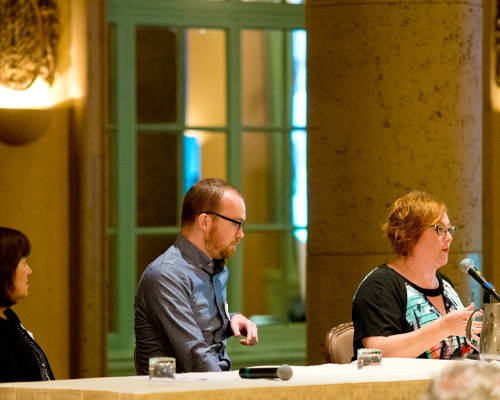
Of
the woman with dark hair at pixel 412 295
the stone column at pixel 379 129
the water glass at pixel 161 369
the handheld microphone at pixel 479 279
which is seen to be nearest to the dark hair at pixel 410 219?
the woman with dark hair at pixel 412 295

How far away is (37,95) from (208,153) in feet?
4.98

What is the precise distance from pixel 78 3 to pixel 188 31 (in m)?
1.23

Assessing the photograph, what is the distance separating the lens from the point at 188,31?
→ 21.7ft

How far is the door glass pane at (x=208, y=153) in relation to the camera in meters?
6.59

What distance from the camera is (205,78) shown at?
6.68m

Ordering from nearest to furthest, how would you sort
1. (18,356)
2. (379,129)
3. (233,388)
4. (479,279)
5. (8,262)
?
(233,388), (479,279), (18,356), (8,262), (379,129)

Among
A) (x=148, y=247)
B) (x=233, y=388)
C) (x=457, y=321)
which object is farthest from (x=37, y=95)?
(x=233, y=388)

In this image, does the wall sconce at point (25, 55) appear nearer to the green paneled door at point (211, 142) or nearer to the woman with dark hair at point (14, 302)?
the green paneled door at point (211, 142)

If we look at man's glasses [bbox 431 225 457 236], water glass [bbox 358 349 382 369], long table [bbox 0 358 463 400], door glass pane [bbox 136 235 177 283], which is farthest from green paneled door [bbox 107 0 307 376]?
long table [bbox 0 358 463 400]

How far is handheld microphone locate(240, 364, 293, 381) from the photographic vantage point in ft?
8.67

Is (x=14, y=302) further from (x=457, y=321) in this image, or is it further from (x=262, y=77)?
(x=262, y=77)

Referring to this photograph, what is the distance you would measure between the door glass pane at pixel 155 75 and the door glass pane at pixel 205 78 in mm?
107

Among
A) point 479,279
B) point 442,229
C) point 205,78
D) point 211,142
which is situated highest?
point 205,78

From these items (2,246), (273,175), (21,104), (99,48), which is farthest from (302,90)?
(2,246)
